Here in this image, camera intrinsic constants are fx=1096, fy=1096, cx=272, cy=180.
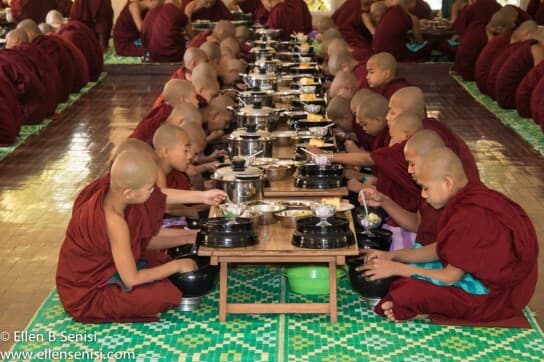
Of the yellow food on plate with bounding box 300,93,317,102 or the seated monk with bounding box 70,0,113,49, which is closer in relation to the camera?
the yellow food on plate with bounding box 300,93,317,102

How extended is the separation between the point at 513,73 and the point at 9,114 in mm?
5682

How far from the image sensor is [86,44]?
14.7 meters

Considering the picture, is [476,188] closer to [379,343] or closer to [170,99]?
[379,343]

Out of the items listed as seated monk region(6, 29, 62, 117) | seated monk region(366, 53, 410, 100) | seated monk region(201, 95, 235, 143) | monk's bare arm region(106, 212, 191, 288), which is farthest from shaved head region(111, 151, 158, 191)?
seated monk region(6, 29, 62, 117)

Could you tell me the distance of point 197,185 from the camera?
7.45 m

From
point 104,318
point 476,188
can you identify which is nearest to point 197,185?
point 104,318

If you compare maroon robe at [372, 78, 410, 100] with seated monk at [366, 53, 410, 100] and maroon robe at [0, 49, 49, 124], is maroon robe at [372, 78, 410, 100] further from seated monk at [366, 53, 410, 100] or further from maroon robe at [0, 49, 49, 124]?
maroon robe at [0, 49, 49, 124]

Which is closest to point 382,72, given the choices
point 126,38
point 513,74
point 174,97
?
point 174,97

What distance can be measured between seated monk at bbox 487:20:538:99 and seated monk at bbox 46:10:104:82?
5.35 metres

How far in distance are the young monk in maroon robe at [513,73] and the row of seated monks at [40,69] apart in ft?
16.6

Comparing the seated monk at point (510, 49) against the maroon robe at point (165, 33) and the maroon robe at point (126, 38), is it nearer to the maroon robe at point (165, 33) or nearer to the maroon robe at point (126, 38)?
the maroon robe at point (165, 33)

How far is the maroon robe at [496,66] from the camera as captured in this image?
13039 millimetres

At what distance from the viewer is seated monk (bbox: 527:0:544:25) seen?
1838 cm

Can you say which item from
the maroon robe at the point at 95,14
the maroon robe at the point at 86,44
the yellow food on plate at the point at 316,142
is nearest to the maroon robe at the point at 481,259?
the yellow food on plate at the point at 316,142
